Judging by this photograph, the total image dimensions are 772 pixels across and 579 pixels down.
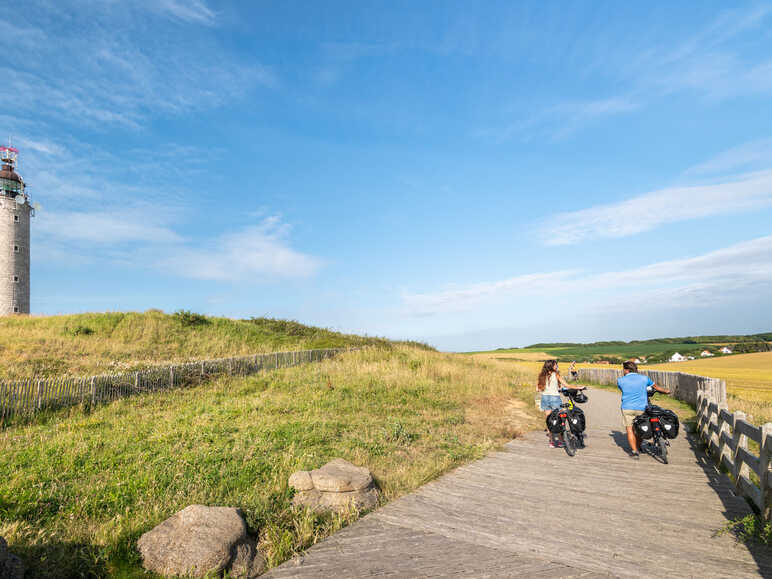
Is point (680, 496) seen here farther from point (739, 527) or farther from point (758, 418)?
point (758, 418)

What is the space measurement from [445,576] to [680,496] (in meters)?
5.05

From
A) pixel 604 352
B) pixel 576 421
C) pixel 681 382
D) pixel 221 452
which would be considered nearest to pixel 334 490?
pixel 221 452

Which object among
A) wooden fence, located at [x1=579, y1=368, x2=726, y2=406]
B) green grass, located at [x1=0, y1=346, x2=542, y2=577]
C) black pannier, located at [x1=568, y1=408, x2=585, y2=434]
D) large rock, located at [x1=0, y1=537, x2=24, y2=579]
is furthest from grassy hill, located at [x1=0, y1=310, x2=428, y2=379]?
black pannier, located at [x1=568, y1=408, x2=585, y2=434]

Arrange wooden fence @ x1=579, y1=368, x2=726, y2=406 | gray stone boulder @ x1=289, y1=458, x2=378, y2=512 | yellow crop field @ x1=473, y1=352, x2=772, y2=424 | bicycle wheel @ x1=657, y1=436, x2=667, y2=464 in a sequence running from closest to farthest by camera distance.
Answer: gray stone boulder @ x1=289, y1=458, x2=378, y2=512 → bicycle wheel @ x1=657, y1=436, x2=667, y2=464 → wooden fence @ x1=579, y1=368, x2=726, y2=406 → yellow crop field @ x1=473, y1=352, x2=772, y2=424

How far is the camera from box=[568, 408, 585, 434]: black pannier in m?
10.2

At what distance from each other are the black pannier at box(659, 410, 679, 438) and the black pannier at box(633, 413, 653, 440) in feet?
0.89

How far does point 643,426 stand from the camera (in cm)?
970

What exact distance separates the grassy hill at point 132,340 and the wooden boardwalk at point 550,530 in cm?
2144

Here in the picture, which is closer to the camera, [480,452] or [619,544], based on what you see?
[619,544]

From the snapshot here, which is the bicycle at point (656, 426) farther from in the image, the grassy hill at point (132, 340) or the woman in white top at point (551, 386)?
the grassy hill at point (132, 340)

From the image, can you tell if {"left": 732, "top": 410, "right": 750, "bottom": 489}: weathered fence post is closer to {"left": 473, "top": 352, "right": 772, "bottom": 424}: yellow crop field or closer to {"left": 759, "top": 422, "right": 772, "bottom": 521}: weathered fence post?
{"left": 759, "top": 422, "right": 772, "bottom": 521}: weathered fence post

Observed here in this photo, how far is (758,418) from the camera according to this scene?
15.7 meters

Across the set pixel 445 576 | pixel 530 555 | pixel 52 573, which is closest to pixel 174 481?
pixel 52 573

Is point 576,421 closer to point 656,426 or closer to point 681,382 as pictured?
point 656,426
